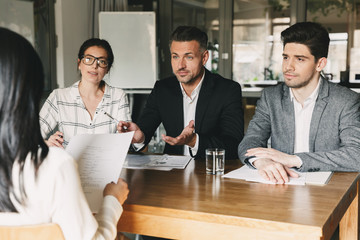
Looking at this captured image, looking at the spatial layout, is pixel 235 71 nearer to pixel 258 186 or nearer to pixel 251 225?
pixel 258 186

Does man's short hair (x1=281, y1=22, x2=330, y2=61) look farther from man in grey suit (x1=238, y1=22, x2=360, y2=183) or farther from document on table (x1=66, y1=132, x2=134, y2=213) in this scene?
document on table (x1=66, y1=132, x2=134, y2=213)

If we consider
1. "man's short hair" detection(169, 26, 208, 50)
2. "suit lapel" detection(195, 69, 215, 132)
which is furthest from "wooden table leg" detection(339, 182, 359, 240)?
"man's short hair" detection(169, 26, 208, 50)

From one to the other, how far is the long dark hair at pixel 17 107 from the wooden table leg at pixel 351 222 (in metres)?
1.46

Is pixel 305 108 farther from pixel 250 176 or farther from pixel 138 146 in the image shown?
pixel 138 146

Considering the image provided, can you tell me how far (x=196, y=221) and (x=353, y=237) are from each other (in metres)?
1.01

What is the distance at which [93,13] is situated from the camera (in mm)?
5121

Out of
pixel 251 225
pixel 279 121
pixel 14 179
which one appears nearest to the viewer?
pixel 14 179

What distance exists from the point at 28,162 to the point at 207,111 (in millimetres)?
1649

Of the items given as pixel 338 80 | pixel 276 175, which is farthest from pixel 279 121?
pixel 338 80

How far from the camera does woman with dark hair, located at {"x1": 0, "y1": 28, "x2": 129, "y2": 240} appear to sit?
0.91m

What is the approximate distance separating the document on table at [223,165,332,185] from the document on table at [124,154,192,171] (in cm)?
28

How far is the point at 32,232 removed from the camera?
3.00ft

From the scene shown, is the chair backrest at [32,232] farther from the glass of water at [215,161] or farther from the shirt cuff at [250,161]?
the shirt cuff at [250,161]

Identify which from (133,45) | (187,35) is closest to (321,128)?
(187,35)
